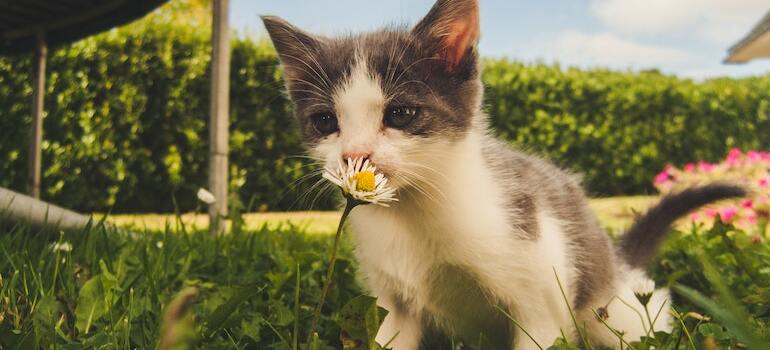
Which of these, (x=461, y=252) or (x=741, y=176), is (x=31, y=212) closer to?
(x=461, y=252)

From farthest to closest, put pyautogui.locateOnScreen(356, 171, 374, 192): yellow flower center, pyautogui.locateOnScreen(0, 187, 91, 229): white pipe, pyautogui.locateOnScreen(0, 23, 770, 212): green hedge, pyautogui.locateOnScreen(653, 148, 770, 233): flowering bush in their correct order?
pyautogui.locateOnScreen(0, 23, 770, 212): green hedge → pyautogui.locateOnScreen(653, 148, 770, 233): flowering bush → pyautogui.locateOnScreen(0, 187, 91, 229): white pipe → pyautogui.locateOnScreen(356, 171, 374, 192): yellow flower center

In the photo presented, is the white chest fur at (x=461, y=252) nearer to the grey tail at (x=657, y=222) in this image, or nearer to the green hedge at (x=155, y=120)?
the grey tail at (x=657, y=222)

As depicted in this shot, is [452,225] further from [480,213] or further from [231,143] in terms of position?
[231,143]

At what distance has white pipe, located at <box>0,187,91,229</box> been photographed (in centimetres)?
256

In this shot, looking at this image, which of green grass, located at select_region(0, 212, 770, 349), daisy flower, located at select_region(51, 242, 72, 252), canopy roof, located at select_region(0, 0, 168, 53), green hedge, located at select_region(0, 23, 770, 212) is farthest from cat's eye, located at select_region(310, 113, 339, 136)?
green hedge, located at select_region(0, 23, 770, 212)

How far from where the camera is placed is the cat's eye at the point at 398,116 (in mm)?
1708

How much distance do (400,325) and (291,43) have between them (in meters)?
0.99

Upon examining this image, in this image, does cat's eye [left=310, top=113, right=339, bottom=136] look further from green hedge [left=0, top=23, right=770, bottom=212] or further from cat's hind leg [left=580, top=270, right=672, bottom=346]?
green hedge [left=0, top=23, right=770, bottom=212]

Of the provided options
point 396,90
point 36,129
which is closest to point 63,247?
point 396,90

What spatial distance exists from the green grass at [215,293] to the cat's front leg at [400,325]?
0.15 meters

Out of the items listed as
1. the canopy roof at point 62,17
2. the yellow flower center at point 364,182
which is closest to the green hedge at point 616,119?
the canopy roof at point 62,17

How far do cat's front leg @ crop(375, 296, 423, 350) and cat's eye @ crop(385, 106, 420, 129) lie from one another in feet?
1.80

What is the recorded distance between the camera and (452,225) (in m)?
1.70

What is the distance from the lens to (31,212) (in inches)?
104
